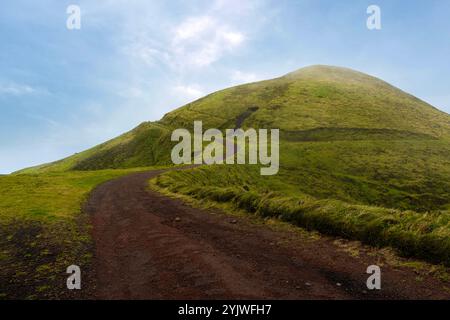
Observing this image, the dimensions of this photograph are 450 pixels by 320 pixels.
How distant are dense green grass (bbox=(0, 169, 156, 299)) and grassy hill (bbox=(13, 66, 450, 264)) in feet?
27.3

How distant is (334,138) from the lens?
10069cm

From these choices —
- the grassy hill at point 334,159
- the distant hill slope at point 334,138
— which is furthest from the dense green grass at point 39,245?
the distant hill slope at point 334,138

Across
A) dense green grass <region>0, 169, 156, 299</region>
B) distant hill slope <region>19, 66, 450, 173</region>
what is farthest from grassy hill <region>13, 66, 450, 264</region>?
dense green grass <region>0, 169, 156, 299</region>

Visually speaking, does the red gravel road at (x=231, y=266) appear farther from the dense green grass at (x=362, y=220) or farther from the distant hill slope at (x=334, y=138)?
the distant hill slope at (x=334, y=138)

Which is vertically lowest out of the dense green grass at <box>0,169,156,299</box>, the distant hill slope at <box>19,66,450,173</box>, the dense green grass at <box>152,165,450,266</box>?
the dense green grass at <box>0,169,156,299</box>

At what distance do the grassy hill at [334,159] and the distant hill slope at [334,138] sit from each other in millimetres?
393

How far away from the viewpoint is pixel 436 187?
6869cm

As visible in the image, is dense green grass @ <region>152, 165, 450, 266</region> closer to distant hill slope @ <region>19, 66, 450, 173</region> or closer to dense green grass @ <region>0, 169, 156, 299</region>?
dense green grass @ <region>0, 169, 156, 299</region>

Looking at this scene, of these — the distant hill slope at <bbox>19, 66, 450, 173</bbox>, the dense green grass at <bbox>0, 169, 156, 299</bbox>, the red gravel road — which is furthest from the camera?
the distant hill slope at <bbox>19, 66, 450, 173</bbox>

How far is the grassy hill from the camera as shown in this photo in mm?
12352

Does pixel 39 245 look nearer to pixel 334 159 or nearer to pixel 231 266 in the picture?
pixel 231 266
